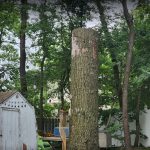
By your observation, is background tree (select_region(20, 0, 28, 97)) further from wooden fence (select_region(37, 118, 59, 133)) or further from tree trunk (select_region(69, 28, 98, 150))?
tree trunk (select_region(69, 28, 98, 150))

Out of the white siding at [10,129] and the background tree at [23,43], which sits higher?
the background tree at [23,43]

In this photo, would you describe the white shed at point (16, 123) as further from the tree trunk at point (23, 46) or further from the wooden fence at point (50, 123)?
the wooden fence at point (50, 123)

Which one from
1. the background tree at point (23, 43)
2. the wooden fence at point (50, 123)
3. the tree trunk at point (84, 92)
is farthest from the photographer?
the wooden fence at point (50, 123)

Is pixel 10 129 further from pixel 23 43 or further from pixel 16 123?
pixel 23 43

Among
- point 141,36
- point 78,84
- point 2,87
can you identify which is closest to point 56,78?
point 2,87

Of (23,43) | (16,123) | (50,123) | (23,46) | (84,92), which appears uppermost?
(23,43)

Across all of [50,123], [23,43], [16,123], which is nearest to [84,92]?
[16,123]

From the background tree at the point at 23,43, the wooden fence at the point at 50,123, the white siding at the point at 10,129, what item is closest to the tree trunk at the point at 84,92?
the white siding at the point at 10,129

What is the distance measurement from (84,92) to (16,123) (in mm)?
9399

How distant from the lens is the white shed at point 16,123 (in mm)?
14680

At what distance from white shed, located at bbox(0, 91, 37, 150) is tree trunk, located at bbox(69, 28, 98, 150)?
8.65 meters

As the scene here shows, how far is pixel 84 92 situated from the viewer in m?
6.35

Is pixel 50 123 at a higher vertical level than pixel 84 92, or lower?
lower

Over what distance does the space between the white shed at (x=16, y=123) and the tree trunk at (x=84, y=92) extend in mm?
8654
